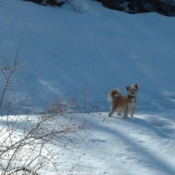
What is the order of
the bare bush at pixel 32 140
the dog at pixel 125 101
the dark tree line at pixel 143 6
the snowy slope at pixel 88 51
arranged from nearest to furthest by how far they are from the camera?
the bare bush at pixel 32 140, the dog at pixel 125 101, the snowy slope at pixel 88 51, the dark tree line at pixel 143 6

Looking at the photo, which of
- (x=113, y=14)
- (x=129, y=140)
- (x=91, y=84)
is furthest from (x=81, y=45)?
(x=129, y=140)

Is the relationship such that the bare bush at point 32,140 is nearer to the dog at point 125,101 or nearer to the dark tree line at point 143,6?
the dog at point 125,101

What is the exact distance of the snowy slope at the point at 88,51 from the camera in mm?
12008

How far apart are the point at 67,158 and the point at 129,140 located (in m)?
1.47

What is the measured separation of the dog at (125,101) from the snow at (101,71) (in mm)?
192

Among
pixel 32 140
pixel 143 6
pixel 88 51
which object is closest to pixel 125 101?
pixel 32 140

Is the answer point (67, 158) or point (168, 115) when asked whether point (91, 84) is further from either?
point (67, 158)

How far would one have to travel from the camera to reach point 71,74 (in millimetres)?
12852

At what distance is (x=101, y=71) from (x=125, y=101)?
428cm

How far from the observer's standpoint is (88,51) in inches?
573

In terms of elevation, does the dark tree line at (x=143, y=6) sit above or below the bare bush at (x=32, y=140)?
above

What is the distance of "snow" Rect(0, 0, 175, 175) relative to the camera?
281 inches

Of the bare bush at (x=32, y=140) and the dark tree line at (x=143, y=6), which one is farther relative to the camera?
the dark tree line at (x=143, y=6)

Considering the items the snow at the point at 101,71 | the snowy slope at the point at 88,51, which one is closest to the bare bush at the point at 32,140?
the snow at the point at 101,71
